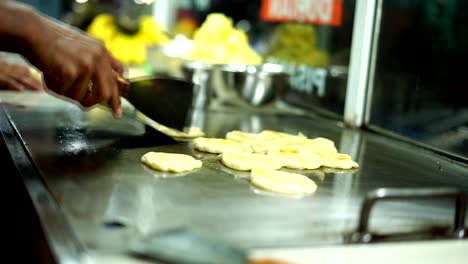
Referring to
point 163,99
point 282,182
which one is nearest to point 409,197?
point 282,182

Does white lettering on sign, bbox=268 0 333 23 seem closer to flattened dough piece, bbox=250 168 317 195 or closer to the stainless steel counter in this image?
the stainless steel counter

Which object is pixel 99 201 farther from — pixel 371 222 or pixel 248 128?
pixel 248 128

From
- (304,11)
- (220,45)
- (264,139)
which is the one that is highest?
(304,11)

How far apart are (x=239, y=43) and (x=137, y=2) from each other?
1918 millimetres

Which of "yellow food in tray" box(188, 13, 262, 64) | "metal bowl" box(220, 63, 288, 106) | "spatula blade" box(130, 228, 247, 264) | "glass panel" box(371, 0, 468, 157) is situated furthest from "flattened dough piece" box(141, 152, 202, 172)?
"glass panel" box(371, 0, 468, 157)

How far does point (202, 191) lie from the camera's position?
4.26 feet

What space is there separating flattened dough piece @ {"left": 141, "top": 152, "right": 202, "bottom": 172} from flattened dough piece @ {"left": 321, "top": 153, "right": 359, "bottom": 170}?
1.24ft

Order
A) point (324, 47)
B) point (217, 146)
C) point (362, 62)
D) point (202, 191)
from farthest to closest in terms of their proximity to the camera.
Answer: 1. point (324, 47)
2. point (362, 62)
3. point (217, 146)
4. point (202, 191)

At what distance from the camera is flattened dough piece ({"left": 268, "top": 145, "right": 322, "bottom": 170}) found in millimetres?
1577

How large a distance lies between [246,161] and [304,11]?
1.52m

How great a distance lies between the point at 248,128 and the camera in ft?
7.37

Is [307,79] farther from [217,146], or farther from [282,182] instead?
[282,182]

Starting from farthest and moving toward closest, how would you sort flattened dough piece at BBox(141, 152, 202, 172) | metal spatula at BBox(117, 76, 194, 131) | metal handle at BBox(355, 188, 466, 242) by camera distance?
1. metal spatula at BBox(117, 76, 194, 131)
2. flattened dough piece at BBox(141, 152, 202, 172)
3. metal handle at BBox(355, 188, 466, 242)

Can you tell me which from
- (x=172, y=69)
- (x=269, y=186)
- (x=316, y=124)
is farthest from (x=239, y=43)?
(x=269, y=186)
